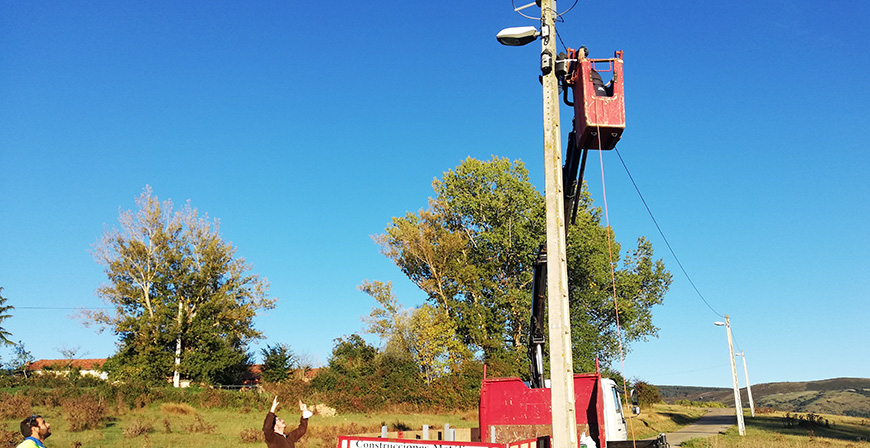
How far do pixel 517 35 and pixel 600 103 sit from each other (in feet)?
6.23

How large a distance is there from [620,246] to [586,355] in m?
10.1

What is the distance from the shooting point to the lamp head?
930cm

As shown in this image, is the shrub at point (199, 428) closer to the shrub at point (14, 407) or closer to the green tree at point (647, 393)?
the shrub at point (14, 407)

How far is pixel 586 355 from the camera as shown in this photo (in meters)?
43.2

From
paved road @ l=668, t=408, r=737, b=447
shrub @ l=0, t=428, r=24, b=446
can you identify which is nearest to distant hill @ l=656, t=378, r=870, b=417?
paved road @ l=668, t=408, r=737, b=447

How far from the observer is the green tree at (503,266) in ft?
146

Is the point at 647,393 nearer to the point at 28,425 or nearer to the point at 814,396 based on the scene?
the point at 28,425

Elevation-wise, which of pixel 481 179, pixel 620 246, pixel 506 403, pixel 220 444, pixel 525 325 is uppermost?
pixel 481 179

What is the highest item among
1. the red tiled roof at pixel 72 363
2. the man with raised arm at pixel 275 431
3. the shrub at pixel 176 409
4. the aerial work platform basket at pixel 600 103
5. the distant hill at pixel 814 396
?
the aerial work platform basket at pixel 600 103

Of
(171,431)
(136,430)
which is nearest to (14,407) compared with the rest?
(171,431)

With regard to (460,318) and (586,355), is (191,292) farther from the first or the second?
(586,355)

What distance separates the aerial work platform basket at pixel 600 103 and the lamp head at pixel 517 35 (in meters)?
1.31

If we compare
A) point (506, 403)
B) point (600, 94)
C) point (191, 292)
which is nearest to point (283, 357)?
point (191, 292)

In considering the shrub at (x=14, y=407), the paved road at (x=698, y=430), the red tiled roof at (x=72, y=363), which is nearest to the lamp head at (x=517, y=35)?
the paved road at (x=698, y=430)
